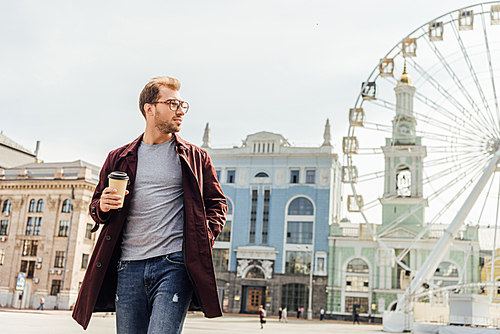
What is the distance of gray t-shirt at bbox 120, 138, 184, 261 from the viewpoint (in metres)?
3.38

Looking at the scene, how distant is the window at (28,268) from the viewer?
5056 cm

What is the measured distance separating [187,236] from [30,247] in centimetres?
5241

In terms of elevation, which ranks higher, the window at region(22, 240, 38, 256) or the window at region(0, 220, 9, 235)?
the window at region(0, 220, 9, 235)

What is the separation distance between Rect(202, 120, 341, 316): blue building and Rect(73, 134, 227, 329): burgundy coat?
49405 mm

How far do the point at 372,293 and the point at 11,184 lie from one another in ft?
113

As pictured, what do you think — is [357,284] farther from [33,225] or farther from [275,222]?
[33,225]

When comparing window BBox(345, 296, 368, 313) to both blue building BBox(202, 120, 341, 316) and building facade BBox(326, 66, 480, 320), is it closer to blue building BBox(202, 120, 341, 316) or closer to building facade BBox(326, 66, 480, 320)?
building facade BBox(326, 66, 480, 320)

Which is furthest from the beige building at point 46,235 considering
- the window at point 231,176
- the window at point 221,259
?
the window at point 231,176

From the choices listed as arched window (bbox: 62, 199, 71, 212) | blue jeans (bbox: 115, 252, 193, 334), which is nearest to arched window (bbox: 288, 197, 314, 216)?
arched window (bbox: 62, 199, 71, 212)

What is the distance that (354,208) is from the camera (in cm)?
5216

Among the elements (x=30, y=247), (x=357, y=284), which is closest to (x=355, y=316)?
(x=357, y=284)

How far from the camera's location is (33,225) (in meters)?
52.4

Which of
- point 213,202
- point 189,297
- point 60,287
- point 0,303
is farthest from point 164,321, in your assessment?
point 0,303

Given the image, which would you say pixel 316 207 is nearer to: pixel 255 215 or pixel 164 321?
pixel 255 215
